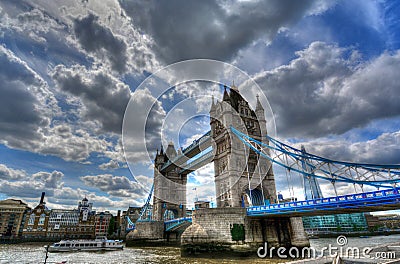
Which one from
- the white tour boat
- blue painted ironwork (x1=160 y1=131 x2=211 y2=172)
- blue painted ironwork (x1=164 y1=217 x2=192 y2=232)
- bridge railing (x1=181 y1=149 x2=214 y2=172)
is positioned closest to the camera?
the white tour boat

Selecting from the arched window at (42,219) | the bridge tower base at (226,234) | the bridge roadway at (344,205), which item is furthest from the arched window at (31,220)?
the bridge roadway at (344,205)

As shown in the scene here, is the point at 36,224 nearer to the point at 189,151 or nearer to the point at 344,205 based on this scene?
the point at 189,151

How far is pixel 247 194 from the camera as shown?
28.8m

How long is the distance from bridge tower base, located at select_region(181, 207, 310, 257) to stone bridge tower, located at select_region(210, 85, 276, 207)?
12.4ft

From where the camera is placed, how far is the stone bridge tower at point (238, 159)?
1122 inches

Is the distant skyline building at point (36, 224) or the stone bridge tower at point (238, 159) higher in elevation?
the stone bridge tower at point (238, 159)

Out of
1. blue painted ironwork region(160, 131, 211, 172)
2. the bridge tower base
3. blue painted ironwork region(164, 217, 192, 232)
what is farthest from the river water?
blue painted ironwork region(160, 131, 211, 172)

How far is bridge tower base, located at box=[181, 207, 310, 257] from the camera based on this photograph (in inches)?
832

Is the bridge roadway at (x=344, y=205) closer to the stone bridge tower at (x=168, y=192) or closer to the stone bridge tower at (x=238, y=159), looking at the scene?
the stone bridge tower at (x=238, y=159)

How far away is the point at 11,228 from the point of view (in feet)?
200

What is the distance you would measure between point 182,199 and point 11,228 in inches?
1830

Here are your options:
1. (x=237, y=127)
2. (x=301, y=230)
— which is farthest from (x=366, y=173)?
(x=237, y=127)

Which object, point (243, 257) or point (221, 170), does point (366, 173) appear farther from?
point (221, 170)

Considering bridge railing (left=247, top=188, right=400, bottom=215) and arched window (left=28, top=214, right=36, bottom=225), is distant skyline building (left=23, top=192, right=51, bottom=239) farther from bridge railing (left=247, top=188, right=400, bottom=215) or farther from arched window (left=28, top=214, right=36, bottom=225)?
bridge railing (left=247, top=188, right=400, bottom=215)
